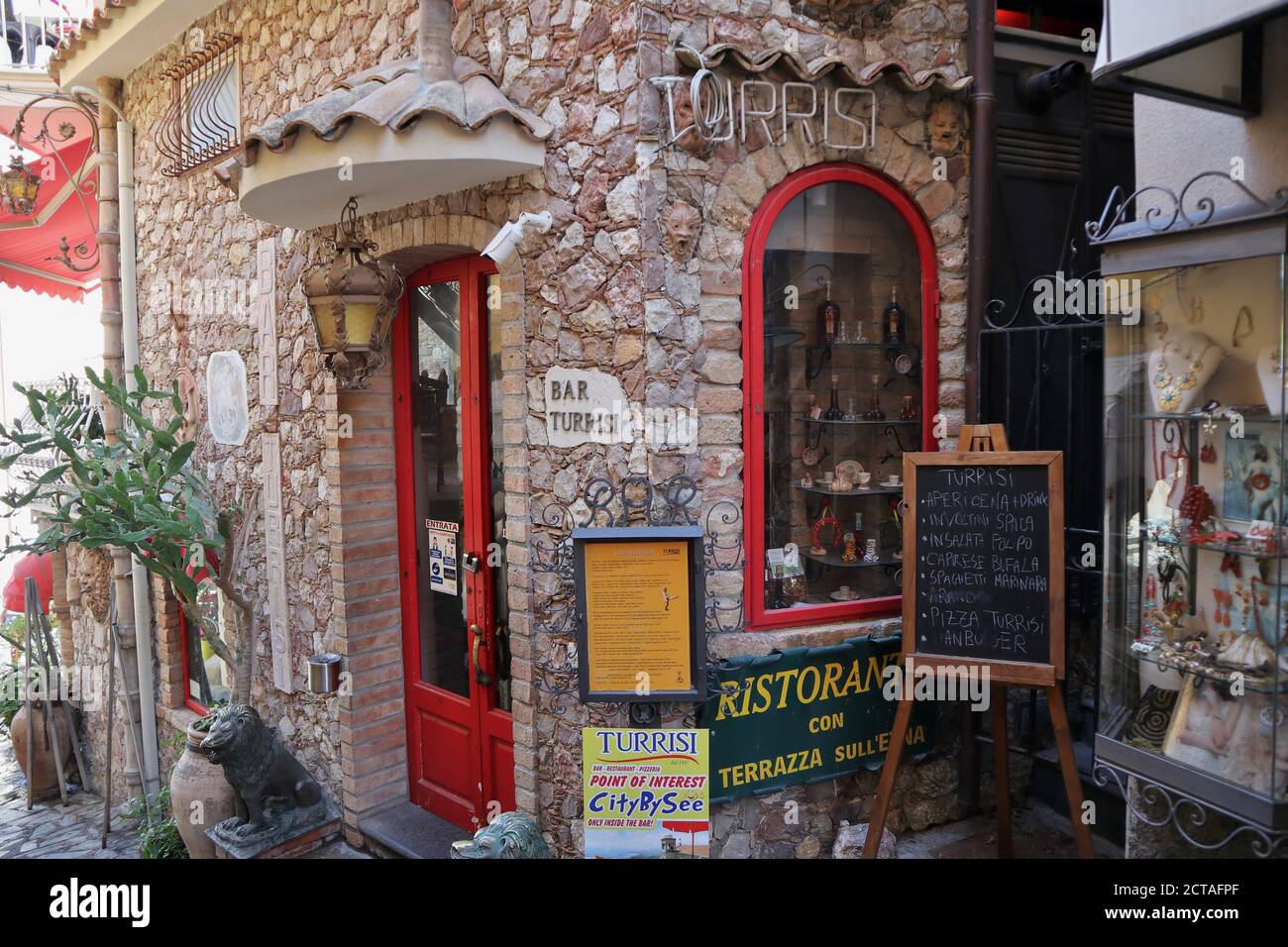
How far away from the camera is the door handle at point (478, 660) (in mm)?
4762

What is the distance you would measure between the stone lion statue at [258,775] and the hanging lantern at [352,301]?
2.01 meters

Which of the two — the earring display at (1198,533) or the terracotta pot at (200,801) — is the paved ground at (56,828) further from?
the earring display at (1198,533)

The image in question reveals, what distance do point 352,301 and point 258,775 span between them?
269cm

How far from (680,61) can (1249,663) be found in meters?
3.01

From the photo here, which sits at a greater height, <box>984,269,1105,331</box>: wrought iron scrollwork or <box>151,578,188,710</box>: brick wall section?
<box>984,269,1105,331</box>: wrought iron scrollwork

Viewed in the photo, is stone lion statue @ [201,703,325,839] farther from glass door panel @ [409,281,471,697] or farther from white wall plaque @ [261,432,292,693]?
glass door panel @ [409,281,471,697]

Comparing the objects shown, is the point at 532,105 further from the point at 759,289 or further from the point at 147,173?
the point at 147,173

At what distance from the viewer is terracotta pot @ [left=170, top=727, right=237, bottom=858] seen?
5347mm

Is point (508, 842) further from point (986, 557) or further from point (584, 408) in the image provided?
point (986, 557)

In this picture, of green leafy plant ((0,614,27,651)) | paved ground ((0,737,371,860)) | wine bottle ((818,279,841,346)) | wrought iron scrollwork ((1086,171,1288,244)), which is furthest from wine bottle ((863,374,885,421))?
green leafy plant ((0,614,27,651))

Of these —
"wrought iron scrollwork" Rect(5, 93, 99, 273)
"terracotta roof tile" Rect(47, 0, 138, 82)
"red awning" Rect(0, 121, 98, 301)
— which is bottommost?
"red awning" Rect(0, 121, 98, 301)

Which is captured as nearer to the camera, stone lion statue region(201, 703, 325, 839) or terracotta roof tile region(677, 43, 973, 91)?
terracotta roof tile region(677, 43, 973, 91)

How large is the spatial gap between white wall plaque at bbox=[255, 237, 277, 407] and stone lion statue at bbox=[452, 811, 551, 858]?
3.35 m

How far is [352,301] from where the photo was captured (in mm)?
4297
